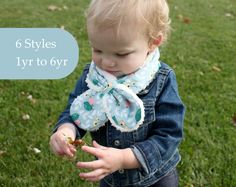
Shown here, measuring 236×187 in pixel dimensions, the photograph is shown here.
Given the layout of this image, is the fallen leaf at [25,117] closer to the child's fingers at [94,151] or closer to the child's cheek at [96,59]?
the child's cheek at [96,59]

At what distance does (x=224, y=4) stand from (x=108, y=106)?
6.23m

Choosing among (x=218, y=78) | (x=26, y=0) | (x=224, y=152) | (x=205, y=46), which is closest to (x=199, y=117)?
(x=224, y=152)

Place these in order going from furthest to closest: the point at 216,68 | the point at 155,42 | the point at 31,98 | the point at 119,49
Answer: the point at 216,68 → the point at 31,98 → the point at 155,42 → the point at 119,49

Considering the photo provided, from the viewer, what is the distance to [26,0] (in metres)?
6.84

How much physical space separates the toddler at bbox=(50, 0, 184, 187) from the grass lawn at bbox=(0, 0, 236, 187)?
1096 millimetres

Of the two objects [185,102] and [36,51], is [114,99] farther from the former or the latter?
[185,102]

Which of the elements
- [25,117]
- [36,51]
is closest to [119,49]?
[36,51]

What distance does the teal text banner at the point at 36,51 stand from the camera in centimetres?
314

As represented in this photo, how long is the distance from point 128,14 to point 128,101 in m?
0.33

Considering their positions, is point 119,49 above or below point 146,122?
above

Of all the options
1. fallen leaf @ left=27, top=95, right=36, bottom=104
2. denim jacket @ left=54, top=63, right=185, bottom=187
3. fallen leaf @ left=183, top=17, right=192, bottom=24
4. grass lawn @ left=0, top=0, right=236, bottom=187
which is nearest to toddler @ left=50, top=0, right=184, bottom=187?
denim jacket @ left=54, top=63, right=185, bottom=187

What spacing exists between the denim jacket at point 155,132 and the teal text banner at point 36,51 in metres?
1.32

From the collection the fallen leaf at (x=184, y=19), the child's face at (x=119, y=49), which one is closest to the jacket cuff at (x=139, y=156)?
the child's face at (x=119, y=49)

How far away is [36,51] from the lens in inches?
124
